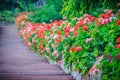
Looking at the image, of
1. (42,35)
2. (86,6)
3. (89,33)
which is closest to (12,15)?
(42,35)

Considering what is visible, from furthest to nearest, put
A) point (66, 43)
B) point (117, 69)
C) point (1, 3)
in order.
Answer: point (1, 3) < point (66, 43) < point (117, 69)

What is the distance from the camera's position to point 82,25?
22.6 ft

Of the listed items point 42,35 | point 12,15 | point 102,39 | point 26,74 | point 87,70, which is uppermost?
point 102,39

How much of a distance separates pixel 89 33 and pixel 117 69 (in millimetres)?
2212

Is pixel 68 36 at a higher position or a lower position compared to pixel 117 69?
lower

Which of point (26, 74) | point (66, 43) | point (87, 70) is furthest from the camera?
point (66, 43)

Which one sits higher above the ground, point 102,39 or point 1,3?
point 102,39

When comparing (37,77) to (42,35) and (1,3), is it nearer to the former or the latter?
(42,35)

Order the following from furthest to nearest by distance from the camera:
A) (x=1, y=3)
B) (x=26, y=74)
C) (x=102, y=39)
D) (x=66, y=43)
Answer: (x=1, y=3), (x=66, y=43), (x=26, y=74), (x=102, y=39)

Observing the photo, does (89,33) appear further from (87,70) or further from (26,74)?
(26,74)

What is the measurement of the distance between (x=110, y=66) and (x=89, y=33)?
6.91ft

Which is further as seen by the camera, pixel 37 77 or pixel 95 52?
pixel 37 77

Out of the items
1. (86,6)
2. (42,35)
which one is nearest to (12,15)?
(42,35)

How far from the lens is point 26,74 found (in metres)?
6.01
